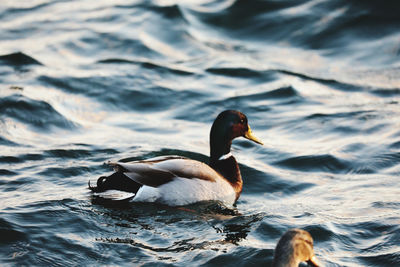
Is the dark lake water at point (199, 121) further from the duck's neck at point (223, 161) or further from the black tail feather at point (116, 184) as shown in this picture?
the duck's neck at point (223, 161)

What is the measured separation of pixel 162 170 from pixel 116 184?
529 mm

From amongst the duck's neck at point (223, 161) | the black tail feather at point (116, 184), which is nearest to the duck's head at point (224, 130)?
the duck's neck at point (223, 161)

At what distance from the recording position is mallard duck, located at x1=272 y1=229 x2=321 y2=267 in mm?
4742

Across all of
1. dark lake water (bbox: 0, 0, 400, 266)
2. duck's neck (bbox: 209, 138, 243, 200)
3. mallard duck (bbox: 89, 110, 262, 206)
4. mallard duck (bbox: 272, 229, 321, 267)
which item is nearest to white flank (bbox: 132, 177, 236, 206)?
mallard duck (bbox: 89, 110, 262, 206)

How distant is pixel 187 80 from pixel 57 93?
2375 mm

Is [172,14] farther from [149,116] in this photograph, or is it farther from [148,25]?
[149,116]

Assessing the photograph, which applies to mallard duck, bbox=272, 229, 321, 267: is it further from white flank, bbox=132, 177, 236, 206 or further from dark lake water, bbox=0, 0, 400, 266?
white flank, bbox=132, 177, 236, 206

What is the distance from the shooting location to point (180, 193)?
297 inches

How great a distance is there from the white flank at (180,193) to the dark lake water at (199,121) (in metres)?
0.11

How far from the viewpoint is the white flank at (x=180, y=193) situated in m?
7.48

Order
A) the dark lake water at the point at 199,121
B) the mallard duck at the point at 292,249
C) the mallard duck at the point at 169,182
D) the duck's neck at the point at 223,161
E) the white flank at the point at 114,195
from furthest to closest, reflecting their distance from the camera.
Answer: the duck's neck at the point at 223,161 → the mallard duck at the point at 169,182 → the white flank at the point at 114,195 → the dark lake water at the point at 199,121 → the mallard duck at the point at 292,249

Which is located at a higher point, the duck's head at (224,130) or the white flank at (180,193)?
the duck's head at (224,130)

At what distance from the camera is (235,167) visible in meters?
8.33

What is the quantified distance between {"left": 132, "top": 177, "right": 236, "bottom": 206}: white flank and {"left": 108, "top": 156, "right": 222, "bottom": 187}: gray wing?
0.17 ft
